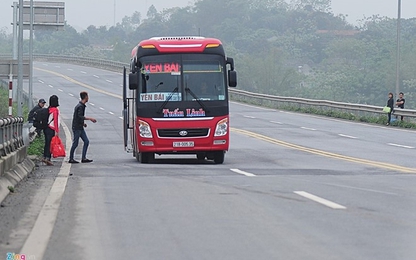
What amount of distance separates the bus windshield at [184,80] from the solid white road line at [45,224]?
5771 mm

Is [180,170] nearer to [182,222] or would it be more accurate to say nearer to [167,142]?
[167,142]

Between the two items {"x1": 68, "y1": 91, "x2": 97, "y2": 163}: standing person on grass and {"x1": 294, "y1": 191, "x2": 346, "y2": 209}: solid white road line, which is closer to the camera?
{"x1": 294, "y1": 191, "x2": 346, "y2": 209}: solid white road line

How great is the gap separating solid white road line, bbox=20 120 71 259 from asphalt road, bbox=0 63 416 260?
0.07 m

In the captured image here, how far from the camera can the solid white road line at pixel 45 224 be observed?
29.6ft

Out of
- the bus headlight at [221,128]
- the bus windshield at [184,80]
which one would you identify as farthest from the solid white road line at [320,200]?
the bus windshield at [184,80]

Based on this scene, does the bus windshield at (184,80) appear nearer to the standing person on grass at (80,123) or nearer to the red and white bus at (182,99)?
the red and white bus at (182,99)

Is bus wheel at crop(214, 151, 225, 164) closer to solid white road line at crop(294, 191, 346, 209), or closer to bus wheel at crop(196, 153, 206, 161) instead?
bus wheel at crop(196, 153, 206, 161)

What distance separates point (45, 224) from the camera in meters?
10.8

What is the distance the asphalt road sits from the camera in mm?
9117

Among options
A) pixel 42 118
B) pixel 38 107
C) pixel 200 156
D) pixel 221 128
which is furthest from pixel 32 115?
pixel 221 128

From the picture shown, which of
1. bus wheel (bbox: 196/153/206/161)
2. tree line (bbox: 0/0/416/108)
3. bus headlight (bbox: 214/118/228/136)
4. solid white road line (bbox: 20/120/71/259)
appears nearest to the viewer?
solid white road line (bbox: 20/120/71/259)

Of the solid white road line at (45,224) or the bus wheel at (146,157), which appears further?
the bus wheel at (146,157)

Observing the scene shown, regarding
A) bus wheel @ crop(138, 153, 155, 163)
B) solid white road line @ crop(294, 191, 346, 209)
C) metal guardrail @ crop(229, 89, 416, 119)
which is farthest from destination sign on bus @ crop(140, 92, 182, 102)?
metal guardrail @ crop(229, 89, 416, 119)

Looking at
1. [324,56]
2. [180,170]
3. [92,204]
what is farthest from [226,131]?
[324,56]
